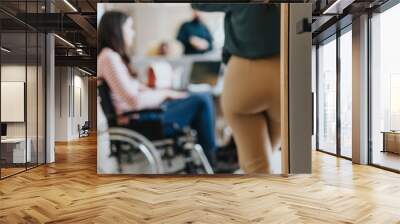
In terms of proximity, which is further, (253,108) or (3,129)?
(3,129)

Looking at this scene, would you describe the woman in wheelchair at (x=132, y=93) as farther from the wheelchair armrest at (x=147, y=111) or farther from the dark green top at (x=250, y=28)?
the dark green top at (x=250, y=28)

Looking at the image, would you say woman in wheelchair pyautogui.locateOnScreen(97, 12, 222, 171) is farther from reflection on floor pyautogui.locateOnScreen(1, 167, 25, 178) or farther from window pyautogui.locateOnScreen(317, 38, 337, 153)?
window pyautogui.locateOnScreen(317, 38, 337, 153)

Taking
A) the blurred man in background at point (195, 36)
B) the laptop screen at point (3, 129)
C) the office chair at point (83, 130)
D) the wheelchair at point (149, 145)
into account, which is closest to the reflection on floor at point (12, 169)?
the laptop screen at point (3, 129)

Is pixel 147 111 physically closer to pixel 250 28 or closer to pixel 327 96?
pixel 250 28

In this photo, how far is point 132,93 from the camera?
6.23 m

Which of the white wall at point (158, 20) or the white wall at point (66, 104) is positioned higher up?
the white wall at point (158, 20)

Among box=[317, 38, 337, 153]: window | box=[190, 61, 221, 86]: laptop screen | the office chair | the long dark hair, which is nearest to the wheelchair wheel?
the long dark hair

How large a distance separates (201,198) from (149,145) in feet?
5.87

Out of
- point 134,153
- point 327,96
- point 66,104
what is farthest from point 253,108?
point 66,104

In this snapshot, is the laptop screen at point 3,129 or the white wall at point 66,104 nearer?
the laptop screen at point 3,129

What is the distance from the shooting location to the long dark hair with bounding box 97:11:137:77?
6.23m

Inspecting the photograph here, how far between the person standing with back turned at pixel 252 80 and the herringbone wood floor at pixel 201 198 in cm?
58

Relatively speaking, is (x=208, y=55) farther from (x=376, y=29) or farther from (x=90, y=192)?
(x=376, y=29)

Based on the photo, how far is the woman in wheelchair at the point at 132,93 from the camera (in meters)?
6.22
